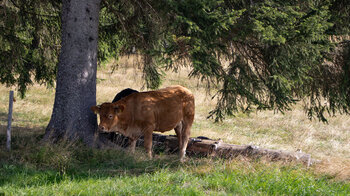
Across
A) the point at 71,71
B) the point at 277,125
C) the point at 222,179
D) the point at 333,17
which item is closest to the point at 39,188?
the point at 222,179

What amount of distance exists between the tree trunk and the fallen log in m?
1.31

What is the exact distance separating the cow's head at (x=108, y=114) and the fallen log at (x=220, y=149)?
2.08ft

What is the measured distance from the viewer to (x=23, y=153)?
7305 millimetres

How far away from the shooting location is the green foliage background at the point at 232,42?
24.2 feet

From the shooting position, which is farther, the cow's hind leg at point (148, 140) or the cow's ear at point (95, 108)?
the cow's hind leg at point (148, 140)

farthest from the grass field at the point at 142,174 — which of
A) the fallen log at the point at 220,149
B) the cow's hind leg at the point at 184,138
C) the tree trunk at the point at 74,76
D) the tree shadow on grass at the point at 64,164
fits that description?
the cow's hind leg at the point at 184,138

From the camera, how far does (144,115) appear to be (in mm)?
8906

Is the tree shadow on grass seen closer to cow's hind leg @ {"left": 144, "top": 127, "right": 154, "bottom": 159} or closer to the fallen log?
cow's hind leg @ {"left": 144, "top": 127, "right": 154, "bottom": 159}

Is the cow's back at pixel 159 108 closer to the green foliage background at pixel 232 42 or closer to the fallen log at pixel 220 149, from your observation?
the fallen log at pixel 220 149

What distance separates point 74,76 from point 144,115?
6.31 ft

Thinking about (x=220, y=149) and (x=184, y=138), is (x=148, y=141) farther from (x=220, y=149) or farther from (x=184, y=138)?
(x=220, y=149)

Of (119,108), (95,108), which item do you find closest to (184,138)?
(119,108)

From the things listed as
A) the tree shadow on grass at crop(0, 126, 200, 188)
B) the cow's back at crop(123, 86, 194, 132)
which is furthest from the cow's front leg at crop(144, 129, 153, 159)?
the tree shadow on grass at crop(0, 126, 200, 188)

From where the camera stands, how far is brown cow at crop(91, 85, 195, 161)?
8559mm
